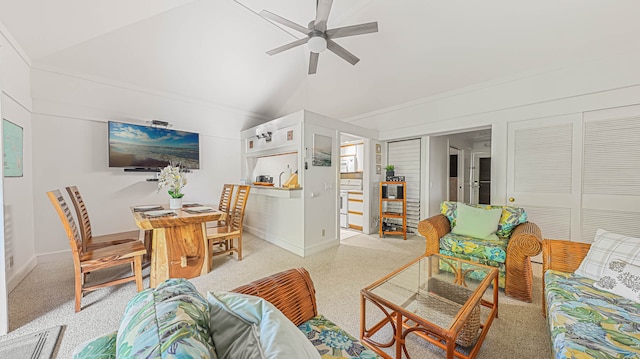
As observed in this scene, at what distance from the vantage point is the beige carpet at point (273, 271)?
168 cm

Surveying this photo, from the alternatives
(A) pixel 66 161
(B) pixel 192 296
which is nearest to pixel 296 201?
(B) pixel 192 296

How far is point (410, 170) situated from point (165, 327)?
15.5ft

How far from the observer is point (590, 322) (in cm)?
122

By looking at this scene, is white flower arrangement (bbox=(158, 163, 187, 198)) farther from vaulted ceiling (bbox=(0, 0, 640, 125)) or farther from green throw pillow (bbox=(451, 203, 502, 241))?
green throw pillow (bbox=(451, 203, 502, 241))

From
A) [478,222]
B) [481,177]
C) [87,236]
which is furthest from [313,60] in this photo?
[481,177]

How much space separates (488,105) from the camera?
3469 millimetres

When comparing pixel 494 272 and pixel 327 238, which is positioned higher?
pixel 494 272

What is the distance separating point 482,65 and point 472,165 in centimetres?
400

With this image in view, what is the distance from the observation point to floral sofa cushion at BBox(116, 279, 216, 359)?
508 mm

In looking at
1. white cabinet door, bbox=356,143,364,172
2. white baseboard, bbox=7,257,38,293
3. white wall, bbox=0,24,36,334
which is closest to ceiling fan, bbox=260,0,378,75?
white wall, bbox=0,24,36,334

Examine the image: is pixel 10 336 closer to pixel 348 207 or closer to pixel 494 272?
pixel 494 272

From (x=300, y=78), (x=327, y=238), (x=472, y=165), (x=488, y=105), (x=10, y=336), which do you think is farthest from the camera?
(x=472, y=165)

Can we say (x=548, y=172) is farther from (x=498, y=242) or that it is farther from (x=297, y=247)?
(x=297, y=247)

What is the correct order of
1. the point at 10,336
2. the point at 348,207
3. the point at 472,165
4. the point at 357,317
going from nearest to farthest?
1. the point at 10,336
2. the point at 357,317
3. the point at 348,207
4. the point at 472,165
